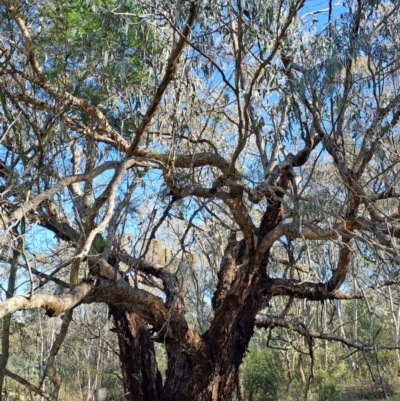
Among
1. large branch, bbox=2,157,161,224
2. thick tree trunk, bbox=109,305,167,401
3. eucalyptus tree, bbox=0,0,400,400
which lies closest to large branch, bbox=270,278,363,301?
eucalyptus tree, bbox=0,0,400,400

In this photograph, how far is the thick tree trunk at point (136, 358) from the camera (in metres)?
5.13

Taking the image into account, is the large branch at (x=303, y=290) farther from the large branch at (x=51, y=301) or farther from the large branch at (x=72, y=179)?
the large branch at (x=51, y=301)

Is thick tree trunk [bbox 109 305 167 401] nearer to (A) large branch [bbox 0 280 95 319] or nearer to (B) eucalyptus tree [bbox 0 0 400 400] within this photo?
(B) eucalyptus tree [bbox 0 0 400 400]

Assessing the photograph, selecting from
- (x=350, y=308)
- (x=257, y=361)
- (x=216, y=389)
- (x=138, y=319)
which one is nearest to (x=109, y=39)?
(x=138, y=319)

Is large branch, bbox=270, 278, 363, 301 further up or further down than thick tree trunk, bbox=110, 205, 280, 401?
further up

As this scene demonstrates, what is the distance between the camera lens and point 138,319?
Result: 538 cm

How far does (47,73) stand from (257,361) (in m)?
9.96

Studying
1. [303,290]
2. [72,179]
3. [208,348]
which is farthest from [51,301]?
[303,290]

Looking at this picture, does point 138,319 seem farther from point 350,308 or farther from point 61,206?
point 350,308

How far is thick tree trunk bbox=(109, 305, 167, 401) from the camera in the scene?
5129 millimetres

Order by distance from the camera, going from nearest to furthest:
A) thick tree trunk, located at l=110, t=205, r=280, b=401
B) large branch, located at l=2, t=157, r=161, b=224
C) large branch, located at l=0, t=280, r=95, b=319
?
large branch, located at l=0, t=280, r=95, b=319 → large branch, located at l=2, t=157, r=161, b=224 → thick tree trunk, located at l=110, t=205, r=280, b=401

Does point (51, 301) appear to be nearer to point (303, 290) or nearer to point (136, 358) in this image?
point (136, 358)

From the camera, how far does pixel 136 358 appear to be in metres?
5.23

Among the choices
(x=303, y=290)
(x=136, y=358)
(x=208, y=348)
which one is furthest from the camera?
(x=303, y=290)
